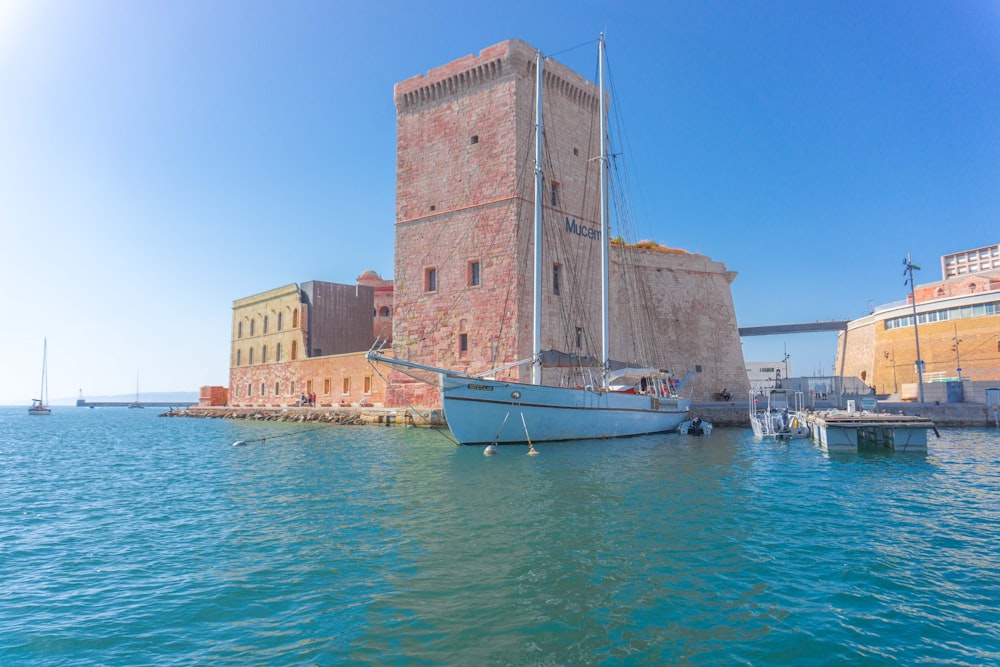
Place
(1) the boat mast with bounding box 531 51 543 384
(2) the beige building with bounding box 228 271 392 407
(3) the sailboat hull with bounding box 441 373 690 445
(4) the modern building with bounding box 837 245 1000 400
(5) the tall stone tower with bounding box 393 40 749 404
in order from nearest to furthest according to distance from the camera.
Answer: (3) the sailboat hull with bounding box 441 373 690 445, (1) the boat mast with bounding box 531 51 543 384, (5) the tall stone tower with bounding box 393 40 749 404, (4) the modern building with bounding box 837 245 1000 400, (2) the beige building with bounding box 228 271 392 407

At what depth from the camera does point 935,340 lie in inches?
1230

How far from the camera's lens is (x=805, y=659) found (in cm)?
373

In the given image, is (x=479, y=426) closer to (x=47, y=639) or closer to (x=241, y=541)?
(x=241, y=541)

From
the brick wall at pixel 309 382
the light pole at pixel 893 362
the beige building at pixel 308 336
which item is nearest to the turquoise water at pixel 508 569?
the brick wall at pixel 309 382

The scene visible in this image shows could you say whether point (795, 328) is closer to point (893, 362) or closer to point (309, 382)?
point (893, 362)

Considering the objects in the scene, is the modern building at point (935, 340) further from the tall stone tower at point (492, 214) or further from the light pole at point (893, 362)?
the tall stone tower at point (492, 214)

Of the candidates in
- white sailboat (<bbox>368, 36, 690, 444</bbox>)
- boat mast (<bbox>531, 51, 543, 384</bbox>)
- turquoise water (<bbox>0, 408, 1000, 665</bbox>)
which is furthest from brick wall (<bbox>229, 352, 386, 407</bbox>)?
turquoise water (<bbox>0, 408, 1000, 665</bbox>)

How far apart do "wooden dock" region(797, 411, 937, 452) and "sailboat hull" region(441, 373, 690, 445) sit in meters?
5.68

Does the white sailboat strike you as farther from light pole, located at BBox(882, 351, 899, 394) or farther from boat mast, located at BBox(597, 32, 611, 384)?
light pole, located at BBox(882, 351, 899, 394)

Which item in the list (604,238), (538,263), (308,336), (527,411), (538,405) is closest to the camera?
(527,411)

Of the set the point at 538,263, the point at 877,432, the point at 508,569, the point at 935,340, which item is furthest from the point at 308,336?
the point at 935,340

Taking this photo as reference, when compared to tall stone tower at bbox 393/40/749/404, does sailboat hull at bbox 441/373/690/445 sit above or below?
below

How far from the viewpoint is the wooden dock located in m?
14.6

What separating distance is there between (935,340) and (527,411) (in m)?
26.7
